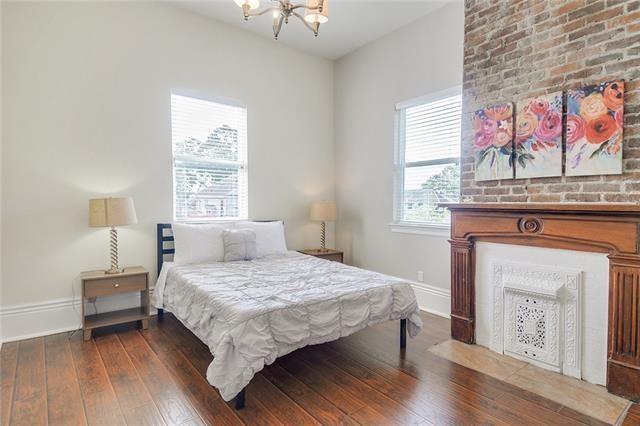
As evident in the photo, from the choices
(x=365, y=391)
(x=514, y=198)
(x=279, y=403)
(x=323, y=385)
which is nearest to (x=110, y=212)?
(x=279, y=403)

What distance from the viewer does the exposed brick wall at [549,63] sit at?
2281 mm

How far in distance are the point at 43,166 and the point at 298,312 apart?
106 inches

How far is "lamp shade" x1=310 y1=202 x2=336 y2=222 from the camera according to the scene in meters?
4.60

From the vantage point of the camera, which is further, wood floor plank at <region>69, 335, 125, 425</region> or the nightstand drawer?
the nightstand drawer

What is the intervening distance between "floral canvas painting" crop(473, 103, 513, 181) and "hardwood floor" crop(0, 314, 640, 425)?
154 cm

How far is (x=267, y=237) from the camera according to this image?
4.00 meters

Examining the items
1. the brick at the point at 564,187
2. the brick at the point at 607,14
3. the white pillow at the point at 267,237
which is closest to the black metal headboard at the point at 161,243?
the white pillow at the point at 267,237

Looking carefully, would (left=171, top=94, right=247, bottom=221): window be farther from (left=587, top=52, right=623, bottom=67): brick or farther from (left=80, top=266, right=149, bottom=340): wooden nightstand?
(left=587, top=52, right=623, bottom=67): brick

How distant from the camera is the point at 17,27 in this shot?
301cm

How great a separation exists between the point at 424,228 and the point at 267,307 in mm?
2333

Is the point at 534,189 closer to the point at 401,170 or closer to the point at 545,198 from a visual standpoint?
the point at 545,198

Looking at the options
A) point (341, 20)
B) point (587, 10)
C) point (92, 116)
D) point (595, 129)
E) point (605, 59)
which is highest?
point (341, 20)

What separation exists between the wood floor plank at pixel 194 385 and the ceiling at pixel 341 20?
3.34 metres

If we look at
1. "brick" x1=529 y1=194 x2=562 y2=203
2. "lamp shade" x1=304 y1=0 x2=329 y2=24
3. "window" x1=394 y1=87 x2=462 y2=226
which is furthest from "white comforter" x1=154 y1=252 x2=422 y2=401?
"lamp shade" x1=304 y1=0 x2=329 y2=24
